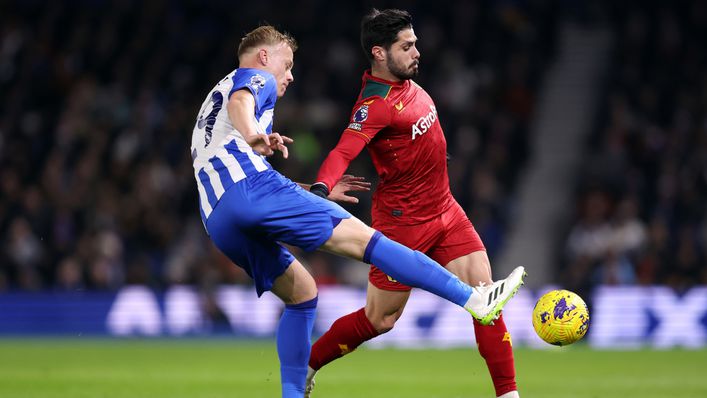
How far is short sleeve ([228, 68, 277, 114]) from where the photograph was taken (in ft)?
21.5

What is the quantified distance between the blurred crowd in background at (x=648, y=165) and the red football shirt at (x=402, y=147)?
9101mm

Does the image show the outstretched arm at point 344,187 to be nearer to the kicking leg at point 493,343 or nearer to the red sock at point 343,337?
the kicking leg at point 493,343

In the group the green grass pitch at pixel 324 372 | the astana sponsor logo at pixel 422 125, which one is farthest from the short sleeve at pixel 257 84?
the green grass pitch at pixel 324 372

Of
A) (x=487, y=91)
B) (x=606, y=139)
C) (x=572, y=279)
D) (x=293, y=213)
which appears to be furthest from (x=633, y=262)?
(x=293, y=213)

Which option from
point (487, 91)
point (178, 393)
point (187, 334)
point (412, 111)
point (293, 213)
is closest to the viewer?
point (293, 213)

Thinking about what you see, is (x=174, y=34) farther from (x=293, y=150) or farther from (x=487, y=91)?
(x=487, y=91)

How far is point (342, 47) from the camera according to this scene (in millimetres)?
19969

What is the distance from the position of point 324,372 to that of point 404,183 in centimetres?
514

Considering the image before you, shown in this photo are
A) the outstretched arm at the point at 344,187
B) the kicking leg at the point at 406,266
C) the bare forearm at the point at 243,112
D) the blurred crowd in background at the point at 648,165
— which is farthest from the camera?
the blurred crowd in background at the point at 648,165

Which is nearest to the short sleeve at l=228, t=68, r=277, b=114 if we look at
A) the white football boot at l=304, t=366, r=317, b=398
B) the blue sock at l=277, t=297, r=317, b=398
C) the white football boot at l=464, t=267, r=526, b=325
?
the blue sock at l=277, t=297, r=317, b=398

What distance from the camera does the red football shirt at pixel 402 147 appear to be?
7.34m

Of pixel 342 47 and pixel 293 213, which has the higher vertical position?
pixel 293 213

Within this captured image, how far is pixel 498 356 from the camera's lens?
7.20 meters

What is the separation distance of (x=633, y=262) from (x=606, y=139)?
275 cm
